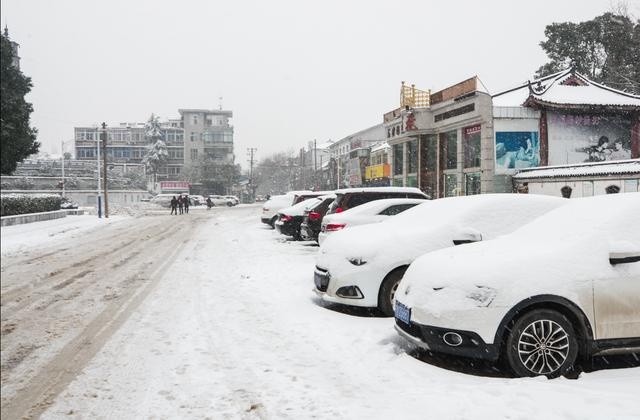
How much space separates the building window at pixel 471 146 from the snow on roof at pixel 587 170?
2.77 m

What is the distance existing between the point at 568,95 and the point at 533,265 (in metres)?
24.5

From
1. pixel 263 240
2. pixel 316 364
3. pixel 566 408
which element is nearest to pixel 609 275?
pixel 566 408

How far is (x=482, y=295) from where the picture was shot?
14.8 ft

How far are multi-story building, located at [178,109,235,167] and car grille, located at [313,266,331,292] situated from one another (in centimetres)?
8032

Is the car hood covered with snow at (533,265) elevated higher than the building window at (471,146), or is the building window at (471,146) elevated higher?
the building window at (471,146)

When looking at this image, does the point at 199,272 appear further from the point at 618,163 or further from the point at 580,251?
the point at 618,163

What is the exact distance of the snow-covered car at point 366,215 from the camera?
36.2 ft

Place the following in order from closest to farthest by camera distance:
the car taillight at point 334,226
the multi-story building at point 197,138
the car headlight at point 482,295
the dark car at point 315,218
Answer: the car headlight at point 482,295 → the car taillight at point 334,226 → the dark car at point 315,218 → the multi-story building at point 197,138

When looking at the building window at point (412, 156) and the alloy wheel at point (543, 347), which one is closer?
the alloy wheel at point (543, 347)

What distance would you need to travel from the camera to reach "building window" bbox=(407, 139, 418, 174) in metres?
34.7

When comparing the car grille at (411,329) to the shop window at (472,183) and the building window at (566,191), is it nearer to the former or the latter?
the building window at (566,191)

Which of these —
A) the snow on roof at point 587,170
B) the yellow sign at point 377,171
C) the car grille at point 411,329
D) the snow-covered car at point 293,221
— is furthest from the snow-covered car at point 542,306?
the yellow sign at point 377,171

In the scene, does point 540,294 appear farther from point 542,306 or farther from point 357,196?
point 357,196

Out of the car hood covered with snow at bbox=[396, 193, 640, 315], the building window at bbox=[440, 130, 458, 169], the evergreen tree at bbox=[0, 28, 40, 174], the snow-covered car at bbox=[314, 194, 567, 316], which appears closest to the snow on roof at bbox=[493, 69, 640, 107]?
the building window at bbox=[440, 130, 458, 169]
